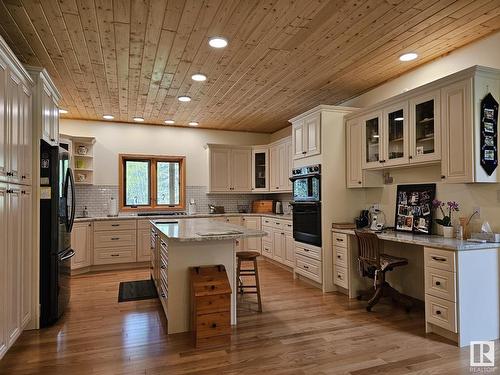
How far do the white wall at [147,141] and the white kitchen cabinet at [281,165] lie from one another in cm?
101

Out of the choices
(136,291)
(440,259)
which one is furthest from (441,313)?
(136,291)

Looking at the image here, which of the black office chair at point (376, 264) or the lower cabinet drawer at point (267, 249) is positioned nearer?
the black office chair at point (376, 264)

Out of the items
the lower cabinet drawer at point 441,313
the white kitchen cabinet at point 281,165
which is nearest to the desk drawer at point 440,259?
the lower cabinet drawer at point 441,313

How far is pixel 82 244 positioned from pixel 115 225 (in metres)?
0.59

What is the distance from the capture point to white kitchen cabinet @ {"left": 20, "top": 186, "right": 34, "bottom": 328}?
117 inches

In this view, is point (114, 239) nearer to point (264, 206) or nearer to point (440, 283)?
point (264, 206)

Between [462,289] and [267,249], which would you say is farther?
[267,249]

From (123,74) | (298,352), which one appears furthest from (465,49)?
(123,74)

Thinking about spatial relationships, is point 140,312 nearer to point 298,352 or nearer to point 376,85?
point 298,352

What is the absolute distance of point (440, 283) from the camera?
9.61 ft

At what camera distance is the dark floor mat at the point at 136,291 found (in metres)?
4.19

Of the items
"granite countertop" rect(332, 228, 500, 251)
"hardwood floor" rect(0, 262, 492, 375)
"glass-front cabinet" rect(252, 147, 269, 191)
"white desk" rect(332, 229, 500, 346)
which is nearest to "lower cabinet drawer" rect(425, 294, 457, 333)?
"white desk" rect(332, 229, 500, 346)

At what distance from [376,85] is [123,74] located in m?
3.23

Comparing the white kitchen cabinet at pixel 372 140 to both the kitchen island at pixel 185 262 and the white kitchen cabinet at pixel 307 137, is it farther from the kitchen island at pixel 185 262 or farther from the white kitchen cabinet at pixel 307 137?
the kitchen island at pixel 185 262
